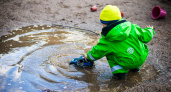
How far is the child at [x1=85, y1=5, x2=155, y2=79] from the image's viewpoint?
8.71ft

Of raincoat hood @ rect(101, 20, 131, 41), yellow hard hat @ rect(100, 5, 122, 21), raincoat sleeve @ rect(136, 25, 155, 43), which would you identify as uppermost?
yellow hard hat @ rect(100, 5, 122, 21)

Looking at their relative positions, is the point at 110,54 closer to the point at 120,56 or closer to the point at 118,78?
the point at 120,56

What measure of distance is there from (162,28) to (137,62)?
287 centimetres

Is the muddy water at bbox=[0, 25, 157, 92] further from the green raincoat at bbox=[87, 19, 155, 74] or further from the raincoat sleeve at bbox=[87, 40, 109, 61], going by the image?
the raincoat sleeve at bbox=[87, 40, 109, 61]

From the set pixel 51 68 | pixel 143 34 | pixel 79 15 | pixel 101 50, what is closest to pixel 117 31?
pixel 101 50

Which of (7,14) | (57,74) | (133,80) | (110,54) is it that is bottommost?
(133,80)

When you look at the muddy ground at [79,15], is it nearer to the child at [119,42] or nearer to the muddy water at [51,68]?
the muddy water at [51,68]

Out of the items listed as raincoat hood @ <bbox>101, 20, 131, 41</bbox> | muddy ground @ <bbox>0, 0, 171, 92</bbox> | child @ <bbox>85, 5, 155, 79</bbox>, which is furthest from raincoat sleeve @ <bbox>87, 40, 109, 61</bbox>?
muddy ground @ <bbox>0, 0, 171, 92</bbox>

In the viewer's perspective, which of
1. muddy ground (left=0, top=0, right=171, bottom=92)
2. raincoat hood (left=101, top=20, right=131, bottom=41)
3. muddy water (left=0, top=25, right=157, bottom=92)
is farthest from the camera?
muddy ground (left=0, top=0, right=171, bottom=92)

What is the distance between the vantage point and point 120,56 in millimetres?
2803

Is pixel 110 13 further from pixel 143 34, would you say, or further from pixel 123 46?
pixel 143 34

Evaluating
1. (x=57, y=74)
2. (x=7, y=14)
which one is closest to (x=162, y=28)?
(x=57, y=74)

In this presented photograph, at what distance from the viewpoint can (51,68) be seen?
3.29m

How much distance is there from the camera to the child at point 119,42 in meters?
2.65
